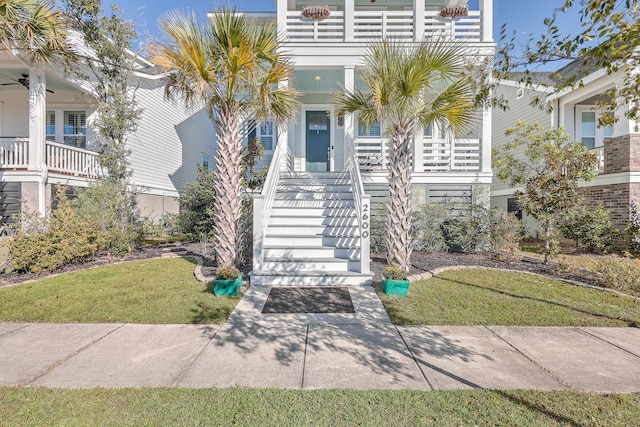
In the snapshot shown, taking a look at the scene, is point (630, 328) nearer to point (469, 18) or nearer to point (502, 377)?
point (502, 377)

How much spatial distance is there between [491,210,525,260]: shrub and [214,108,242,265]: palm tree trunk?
716 centimetres

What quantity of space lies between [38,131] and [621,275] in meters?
15.4

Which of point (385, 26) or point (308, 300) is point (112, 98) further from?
point (385, 26)

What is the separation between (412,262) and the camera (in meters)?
7.75

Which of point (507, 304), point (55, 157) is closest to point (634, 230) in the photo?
point (507, 304)

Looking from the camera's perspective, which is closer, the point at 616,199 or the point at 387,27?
the point at 616,199

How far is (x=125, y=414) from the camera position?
2.48 meters

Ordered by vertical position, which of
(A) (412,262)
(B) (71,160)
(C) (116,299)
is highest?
(B) (71,160)

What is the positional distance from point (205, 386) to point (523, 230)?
30.9 feet

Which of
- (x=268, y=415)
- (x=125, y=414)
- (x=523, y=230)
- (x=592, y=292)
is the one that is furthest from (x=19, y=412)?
(x=523, y=230)

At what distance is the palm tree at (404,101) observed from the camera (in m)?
6.07

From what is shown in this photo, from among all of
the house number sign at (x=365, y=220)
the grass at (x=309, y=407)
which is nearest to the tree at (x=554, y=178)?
the house number sign at (x=365, y=220)

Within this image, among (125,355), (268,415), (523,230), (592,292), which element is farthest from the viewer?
(523,230)

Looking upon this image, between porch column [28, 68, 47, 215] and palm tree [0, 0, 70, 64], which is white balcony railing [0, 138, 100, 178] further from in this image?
palm tree [0, 0, 70, 64]
